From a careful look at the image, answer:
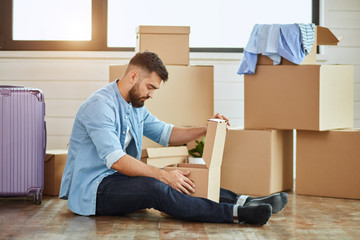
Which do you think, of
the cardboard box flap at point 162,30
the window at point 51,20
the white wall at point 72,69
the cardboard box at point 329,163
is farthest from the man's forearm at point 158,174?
the window at point 51,20

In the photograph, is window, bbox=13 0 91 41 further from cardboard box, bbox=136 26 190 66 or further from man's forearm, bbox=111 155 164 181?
man's forearm, bbox=111 155 164 181

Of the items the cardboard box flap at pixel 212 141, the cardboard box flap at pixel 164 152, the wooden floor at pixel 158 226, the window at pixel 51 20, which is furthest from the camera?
the window at pixel 51 20

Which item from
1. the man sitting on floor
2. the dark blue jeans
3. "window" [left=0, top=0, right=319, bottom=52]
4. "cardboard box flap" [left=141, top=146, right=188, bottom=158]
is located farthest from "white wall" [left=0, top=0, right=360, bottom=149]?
the dark blue jeans

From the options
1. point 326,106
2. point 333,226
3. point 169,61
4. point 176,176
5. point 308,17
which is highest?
point 308,17

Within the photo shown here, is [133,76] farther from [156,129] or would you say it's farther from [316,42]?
[316,42]

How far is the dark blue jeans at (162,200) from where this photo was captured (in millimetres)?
2129

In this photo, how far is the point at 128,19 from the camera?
3811 mm

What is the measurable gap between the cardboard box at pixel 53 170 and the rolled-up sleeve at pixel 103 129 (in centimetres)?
74

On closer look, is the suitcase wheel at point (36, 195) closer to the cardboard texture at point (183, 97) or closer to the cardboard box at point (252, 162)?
the cardboard texture at point (183, 97)

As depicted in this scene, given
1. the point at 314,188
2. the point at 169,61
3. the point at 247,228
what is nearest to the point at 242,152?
the point at 314,188

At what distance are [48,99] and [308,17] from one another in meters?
2.05

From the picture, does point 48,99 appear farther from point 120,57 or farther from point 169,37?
point 169,37

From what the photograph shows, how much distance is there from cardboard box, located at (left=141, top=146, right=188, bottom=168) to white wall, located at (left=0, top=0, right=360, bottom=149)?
101 cm

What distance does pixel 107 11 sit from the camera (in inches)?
149
